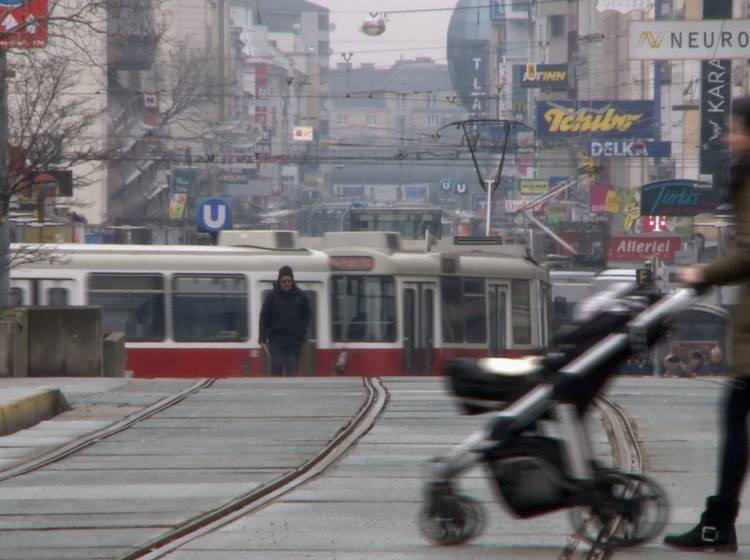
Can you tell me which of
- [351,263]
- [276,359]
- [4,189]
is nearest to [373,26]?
[351,263]

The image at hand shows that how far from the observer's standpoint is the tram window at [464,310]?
27719 mm

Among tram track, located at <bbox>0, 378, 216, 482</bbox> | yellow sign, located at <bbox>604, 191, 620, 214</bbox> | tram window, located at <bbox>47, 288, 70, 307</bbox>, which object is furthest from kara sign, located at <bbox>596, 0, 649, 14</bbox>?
tram track, located at <bbox>0, 378, 216, 482</bbox>

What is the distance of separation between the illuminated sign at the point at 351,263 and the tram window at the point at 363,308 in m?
0.14

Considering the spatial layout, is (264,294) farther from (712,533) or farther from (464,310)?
(712,533)

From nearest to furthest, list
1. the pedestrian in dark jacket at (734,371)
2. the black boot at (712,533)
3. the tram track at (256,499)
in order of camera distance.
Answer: the pedestrian in dark jacket at (734,371) < the black boot at (712,533) < the tram track at (256,499)

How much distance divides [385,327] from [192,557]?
67.1 feet

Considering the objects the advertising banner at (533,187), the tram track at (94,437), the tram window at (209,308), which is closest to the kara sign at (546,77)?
the advertising banner at (533,187)

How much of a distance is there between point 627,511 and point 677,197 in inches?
1695

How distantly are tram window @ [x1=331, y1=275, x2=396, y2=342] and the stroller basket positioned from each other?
66.5 ft

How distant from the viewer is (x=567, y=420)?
6770 mm

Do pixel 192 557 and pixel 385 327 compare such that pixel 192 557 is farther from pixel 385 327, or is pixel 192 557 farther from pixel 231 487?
pixel 385 327

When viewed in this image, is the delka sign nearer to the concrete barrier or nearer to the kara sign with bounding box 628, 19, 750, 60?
the concrete barrier

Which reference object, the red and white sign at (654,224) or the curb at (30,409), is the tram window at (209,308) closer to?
the curb at (30,409)

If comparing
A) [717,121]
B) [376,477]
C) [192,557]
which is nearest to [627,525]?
[192,557]
